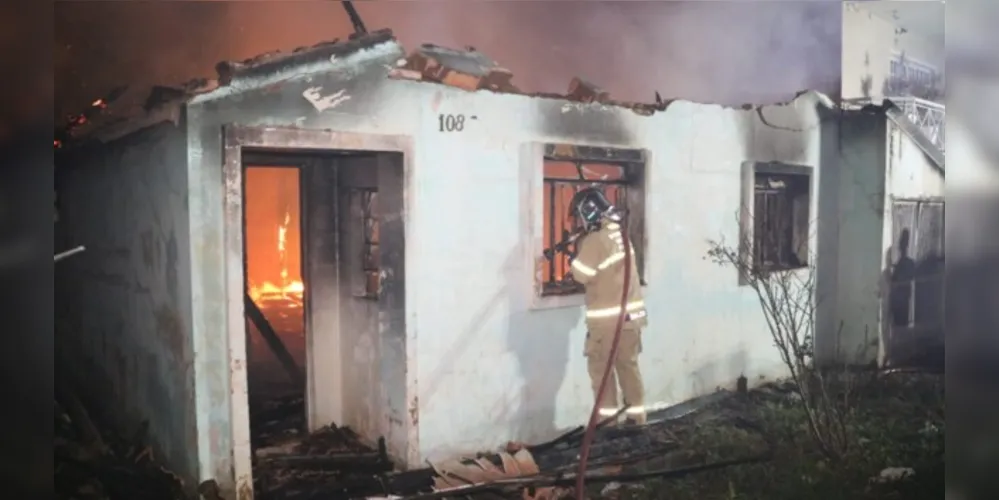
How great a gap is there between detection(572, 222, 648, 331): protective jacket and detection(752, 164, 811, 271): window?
19.2 inches

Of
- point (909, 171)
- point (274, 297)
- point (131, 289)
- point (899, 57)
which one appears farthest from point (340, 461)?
point (899, 57)

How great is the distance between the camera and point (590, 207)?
239cm

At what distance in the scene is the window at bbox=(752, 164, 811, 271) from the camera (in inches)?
102

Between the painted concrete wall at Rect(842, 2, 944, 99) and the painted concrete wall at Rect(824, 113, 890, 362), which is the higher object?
the painted concrete wall at Rect(842, 2, 944, 99)

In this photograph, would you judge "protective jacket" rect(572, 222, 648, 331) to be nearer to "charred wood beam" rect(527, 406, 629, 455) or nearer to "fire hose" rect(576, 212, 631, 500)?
"fire hose" rect(576, 212, 631, 500)

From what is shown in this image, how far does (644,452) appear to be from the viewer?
95.6 inches

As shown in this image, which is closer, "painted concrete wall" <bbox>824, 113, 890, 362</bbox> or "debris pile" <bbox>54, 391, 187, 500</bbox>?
"debris pile" <bbox>54, 391, 187, 500</bbox>

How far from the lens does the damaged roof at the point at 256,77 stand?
1.93 meters

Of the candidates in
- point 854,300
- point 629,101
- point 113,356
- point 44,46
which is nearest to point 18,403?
point 113,356

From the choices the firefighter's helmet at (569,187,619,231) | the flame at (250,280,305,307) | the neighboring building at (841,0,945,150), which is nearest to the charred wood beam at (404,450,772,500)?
the flame at (250,280,305,307)

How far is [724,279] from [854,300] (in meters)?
0.52

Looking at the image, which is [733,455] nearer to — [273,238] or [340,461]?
[340,461]

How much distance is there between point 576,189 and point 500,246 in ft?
1.03

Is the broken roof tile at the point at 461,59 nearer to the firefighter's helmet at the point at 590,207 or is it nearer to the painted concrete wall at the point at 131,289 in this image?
the firefighter's helmet at the point at 590,207
